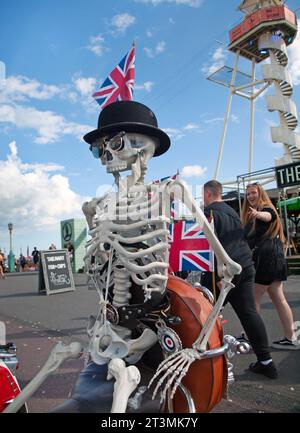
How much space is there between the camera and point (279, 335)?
3760 mm

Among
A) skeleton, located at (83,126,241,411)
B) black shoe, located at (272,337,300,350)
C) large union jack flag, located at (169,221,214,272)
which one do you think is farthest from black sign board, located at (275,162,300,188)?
skeleton, located at (83,126,241,411)

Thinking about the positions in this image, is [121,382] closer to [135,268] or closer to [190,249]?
[135,268]

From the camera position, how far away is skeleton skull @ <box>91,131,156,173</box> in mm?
1887

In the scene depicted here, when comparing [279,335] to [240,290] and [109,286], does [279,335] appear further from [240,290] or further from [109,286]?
[109,286]

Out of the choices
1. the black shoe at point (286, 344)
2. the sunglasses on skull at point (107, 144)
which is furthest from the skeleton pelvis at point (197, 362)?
the black shoe at point (286, 344)

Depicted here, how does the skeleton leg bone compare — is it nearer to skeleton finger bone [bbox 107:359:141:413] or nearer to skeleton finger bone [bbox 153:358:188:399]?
skeleton finger bone [bbox 107:359:141:413]

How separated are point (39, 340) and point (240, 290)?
2.72 metres

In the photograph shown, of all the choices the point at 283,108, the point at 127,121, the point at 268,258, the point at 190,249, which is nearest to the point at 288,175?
the point at 268,258

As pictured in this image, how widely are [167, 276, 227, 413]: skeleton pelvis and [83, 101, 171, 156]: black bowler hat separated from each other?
0.85 m

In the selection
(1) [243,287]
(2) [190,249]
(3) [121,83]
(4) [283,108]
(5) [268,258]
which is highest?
(4) [283,108]

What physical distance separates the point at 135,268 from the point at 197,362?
0.50m

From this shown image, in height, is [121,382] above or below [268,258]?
below

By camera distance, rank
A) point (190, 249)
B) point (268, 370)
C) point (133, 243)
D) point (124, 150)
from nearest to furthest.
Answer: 1. point (133, 243)
2. point (124, 150)
3. point (190, 249)
4. point (268, 370)

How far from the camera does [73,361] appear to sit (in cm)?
336
